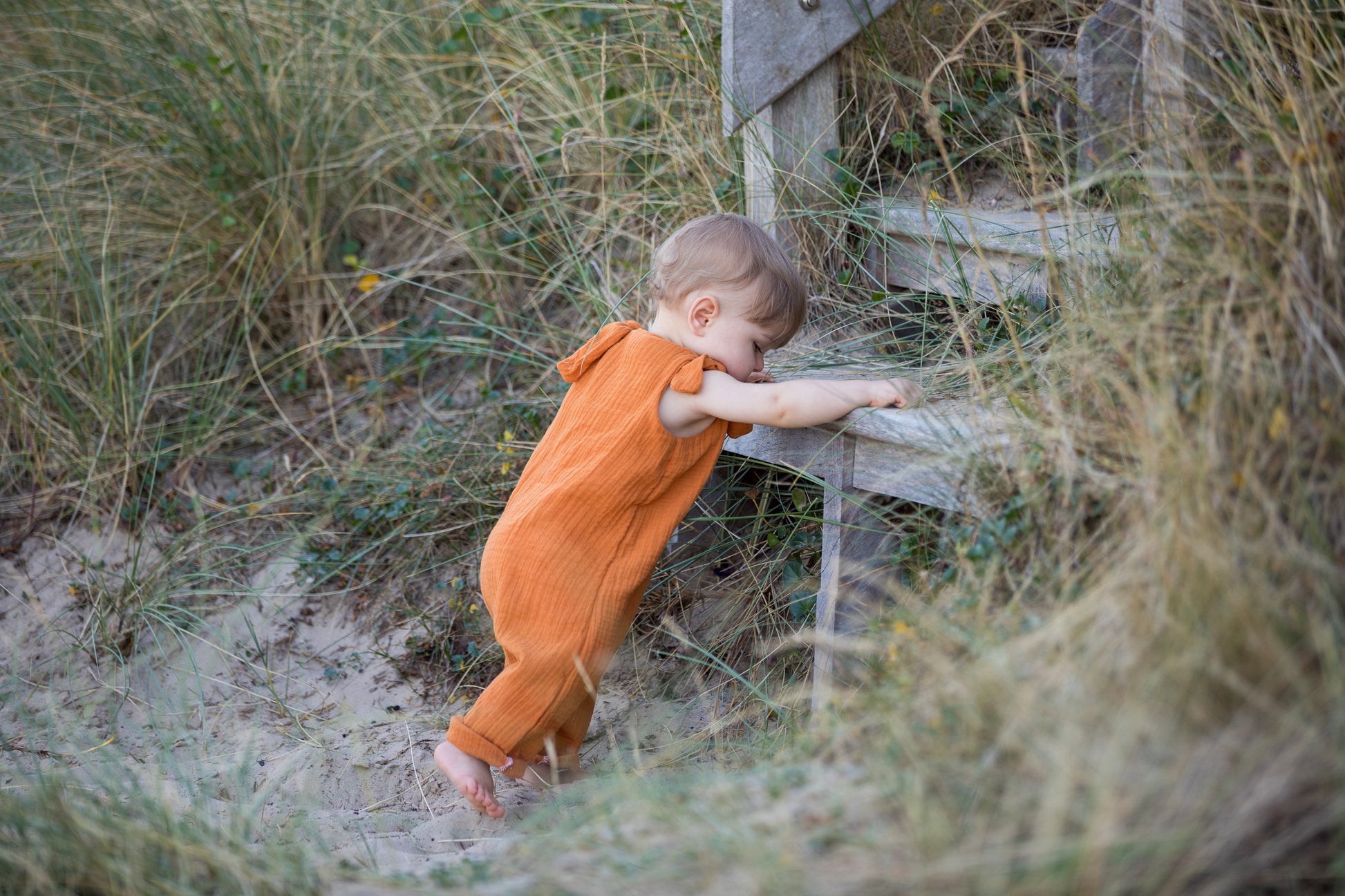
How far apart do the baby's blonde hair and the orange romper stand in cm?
13

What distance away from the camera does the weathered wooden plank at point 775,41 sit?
8.11 feet

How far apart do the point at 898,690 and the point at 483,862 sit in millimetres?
618

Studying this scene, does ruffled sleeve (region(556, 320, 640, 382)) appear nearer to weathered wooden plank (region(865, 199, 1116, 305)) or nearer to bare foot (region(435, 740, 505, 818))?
weathered wooden plank (region(865, 199, 1116, 305))

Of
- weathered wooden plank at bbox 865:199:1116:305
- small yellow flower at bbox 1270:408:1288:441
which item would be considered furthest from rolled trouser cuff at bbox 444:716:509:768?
small yellow flower at bbox 1270:408:1288:441

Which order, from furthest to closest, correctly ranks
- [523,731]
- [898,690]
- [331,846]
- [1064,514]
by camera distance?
[523,731], [331,846], [1064,514], [898,690]

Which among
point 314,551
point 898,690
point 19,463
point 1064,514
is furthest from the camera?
point 19,463

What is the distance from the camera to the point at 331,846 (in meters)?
1.92

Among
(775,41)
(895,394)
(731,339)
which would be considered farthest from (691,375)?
(775,41)

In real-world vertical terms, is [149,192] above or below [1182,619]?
above

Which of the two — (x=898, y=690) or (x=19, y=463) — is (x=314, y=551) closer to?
(x=19, y=463)

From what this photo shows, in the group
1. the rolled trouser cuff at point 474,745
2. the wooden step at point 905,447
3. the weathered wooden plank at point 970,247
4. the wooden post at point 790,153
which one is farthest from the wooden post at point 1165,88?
the rolled trouser cuff at point 474,745

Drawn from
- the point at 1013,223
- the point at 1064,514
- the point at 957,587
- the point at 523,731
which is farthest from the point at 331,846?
the point at 1013,223

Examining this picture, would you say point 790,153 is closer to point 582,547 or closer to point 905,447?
point 905,447

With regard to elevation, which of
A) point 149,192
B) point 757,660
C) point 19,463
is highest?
point 149,192
